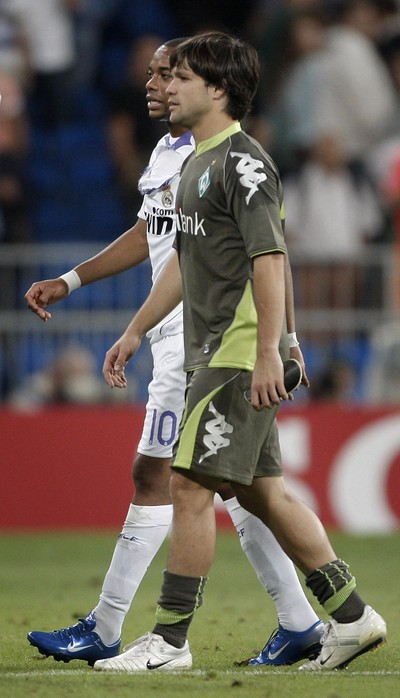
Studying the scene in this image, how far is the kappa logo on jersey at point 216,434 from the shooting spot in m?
4.73

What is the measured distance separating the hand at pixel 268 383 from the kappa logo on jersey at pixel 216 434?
172 millimetres

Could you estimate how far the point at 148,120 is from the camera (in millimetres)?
A: 14219

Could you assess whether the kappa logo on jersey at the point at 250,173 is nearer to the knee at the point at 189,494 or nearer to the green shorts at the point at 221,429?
the green shorts at the point at 221,429

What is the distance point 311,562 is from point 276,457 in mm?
398

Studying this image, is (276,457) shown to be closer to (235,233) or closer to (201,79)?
(235,233)

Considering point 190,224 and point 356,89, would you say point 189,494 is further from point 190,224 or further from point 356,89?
point 356,89

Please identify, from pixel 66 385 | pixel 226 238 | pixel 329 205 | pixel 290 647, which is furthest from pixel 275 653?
pixel 329 205

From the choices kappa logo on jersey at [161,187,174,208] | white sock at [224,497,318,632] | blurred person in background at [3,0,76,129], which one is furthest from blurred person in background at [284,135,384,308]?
white sock at [224,497,318,632]

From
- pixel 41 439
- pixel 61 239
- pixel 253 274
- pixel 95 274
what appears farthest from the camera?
pixel 61 239

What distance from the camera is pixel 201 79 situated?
191 inches

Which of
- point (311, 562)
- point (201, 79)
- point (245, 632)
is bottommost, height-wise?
point (245, 632)

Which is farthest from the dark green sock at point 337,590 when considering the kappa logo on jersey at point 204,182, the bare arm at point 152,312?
the kappa logo on jersey at point 204,182

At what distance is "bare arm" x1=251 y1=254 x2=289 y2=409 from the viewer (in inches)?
181

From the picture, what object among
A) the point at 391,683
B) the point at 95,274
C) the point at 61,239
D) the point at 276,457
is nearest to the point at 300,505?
the point at 276,457
